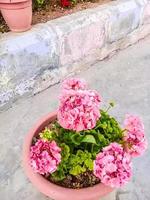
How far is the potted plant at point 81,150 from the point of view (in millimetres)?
1624

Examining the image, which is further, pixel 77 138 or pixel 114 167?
pixel 77 138

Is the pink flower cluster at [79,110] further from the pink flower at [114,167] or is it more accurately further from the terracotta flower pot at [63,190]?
the terracotta flower pot at [63,190]

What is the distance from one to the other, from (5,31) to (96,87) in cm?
81

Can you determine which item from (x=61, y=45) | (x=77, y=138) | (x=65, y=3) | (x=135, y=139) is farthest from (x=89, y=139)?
(x=65, y=3)

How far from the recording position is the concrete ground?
7.44 feet

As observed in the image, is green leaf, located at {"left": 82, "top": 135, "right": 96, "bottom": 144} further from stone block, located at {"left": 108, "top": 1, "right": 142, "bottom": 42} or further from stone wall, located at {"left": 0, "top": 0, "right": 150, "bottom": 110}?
stone block, located at {"left": 108, "top": 1, "right": 142, "bottom": 42}

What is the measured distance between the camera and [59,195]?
70.4 inches

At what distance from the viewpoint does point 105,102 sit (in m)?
2.93

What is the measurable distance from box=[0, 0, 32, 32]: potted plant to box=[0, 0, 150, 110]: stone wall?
2.2 inches

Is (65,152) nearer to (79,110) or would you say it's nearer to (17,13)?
(79,110)

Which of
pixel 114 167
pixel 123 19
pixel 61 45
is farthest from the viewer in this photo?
pixel 123 19

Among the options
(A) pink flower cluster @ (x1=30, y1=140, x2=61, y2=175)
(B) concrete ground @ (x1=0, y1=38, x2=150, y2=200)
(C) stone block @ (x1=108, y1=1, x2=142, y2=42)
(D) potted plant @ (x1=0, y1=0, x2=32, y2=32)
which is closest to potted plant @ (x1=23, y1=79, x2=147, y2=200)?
(A) pink flower cluster @ (x1=30, y1=140, x2=61, y2=175)

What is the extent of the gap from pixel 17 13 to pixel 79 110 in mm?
1322

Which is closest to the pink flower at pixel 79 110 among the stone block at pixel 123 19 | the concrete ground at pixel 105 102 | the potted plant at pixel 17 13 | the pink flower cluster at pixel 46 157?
the pink flower cluster at pixel 46 157
